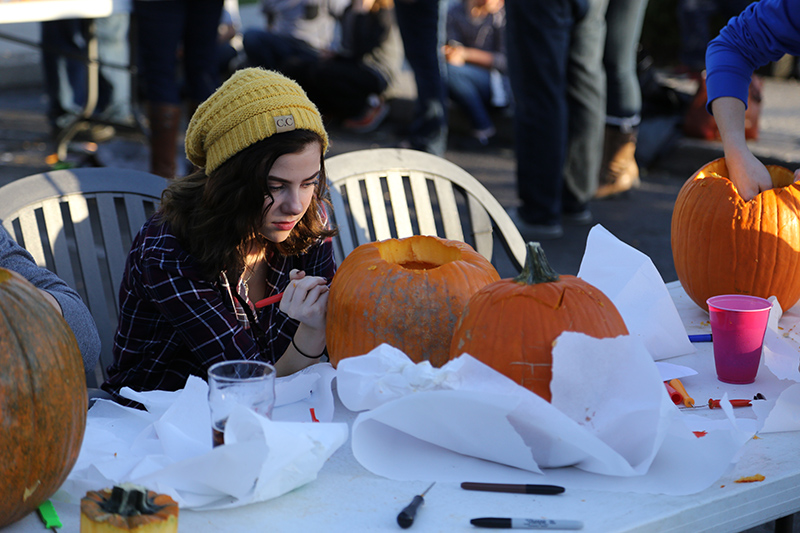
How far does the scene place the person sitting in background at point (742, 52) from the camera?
6.29ft

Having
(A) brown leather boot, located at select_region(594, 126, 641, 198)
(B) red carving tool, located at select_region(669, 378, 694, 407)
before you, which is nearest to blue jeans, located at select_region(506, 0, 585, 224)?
(A) brown leather boot, located at select_region(594, 126, 641, 198)

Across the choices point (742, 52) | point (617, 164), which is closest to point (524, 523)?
point (742, 52)

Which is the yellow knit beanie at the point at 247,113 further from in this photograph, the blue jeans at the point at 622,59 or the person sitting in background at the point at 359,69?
the person sitting in background at the point at 359,69

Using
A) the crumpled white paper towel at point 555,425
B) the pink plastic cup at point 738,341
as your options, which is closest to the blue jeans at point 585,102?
the pink plastic cup at point 738,341

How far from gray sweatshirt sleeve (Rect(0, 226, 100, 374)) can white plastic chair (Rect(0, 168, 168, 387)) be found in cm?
29

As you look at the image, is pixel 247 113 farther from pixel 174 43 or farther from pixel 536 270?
pixel 174 43

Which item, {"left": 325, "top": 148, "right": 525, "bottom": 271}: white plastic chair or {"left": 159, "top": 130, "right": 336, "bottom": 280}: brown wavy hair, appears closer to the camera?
{"left": 159, "top": 130, "right": 336, "bottom": 280}: brown wavy hair

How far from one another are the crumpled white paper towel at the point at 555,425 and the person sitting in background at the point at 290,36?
6574 millimetres

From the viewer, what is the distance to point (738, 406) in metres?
1.31

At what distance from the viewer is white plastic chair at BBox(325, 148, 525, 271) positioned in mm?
2186

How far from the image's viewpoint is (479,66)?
265 inches

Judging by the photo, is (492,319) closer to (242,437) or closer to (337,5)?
(242,437)

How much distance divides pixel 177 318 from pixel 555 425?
0.92 metres

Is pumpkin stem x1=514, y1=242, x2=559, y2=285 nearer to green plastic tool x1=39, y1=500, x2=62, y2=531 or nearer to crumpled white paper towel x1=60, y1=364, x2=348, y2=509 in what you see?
crumpled white paper towel x1=60, y1=364, x2=348, y2=509
